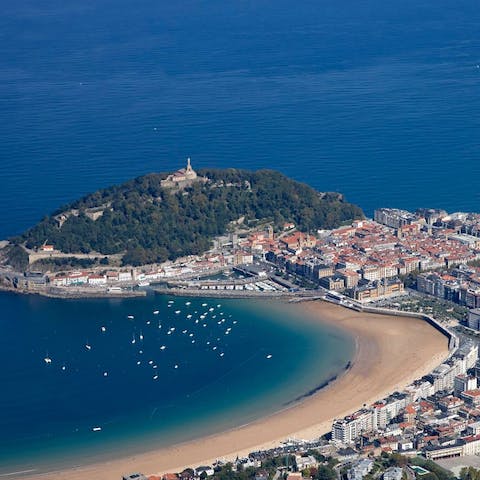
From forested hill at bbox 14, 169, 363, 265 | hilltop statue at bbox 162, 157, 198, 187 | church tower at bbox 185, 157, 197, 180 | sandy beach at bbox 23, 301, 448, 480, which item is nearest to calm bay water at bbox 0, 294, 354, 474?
sandy beach at bbox 23, 301, 448, 480

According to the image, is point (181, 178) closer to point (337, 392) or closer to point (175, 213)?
point (175, 213)

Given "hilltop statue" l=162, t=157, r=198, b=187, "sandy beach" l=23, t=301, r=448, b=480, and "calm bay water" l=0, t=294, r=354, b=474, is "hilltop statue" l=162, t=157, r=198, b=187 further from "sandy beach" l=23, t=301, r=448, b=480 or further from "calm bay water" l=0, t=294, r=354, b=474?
"sandy beach" l=23, t=301, r=448, b=480

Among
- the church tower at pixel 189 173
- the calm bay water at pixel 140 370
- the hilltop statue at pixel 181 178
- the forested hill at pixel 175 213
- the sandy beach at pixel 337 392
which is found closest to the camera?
the sandy beach at pixel 337 392

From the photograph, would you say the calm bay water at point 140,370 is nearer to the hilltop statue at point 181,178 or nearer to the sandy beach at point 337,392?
the sandy beach at point 337,392

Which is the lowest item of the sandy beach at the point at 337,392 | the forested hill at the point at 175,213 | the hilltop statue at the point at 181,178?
the sandy beach at the point at 337,392

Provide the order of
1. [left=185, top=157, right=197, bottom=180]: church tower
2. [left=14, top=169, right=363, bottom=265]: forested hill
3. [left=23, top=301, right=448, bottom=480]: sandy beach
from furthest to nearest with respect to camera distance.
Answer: [left=185, top=157, right=197, bottom=180]: church tower, [left=14, top=169, right=363, bottom=265]: forested hill, [left=23, top=301, right=448, bottom=480]: sandy beach

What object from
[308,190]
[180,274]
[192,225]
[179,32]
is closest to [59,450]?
[180,274]

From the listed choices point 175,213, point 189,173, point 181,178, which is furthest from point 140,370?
point 189,173

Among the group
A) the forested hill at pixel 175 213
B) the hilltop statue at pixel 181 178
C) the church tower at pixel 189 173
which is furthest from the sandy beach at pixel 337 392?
the church tower at pixel 189 173
